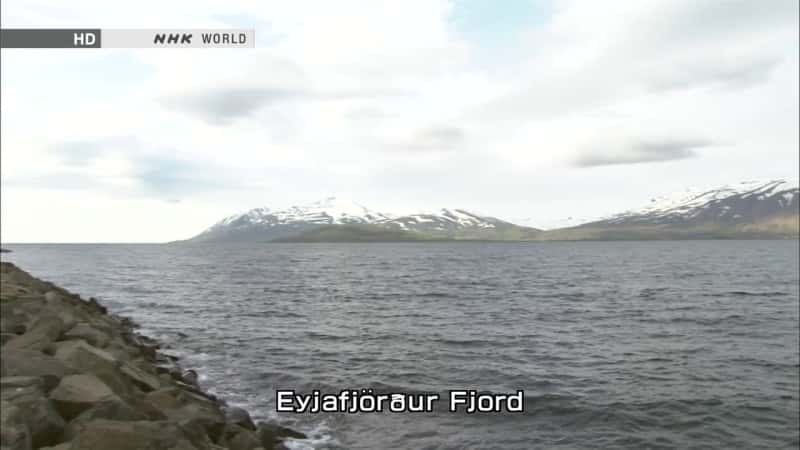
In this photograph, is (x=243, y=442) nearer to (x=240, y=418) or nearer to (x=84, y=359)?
(x=240, y=418)

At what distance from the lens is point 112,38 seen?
19312 mm

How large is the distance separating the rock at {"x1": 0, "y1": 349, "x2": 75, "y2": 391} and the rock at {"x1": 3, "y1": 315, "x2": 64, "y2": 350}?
2.13 metres

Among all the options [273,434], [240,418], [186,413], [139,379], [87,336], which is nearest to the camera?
[186,413]

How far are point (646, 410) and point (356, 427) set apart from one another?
10.6 metres

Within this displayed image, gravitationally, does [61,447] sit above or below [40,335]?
below

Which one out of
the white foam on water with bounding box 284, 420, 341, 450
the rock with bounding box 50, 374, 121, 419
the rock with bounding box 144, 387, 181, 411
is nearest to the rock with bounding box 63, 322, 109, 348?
the rock with bounding box 144, 387, 181, 411

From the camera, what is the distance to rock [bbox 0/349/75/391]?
1102 centimetres

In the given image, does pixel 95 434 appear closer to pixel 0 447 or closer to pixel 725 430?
pixel 0 447

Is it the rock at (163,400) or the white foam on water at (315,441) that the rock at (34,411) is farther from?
the white foam on water at (315,441)

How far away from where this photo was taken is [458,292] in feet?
193

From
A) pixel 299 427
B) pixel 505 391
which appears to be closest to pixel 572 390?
pixel 505 391

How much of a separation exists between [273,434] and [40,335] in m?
7.22

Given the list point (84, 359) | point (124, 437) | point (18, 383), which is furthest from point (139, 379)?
point (124, 437)

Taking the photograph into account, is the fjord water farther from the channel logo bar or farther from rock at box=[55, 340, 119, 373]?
the channel logo bar
